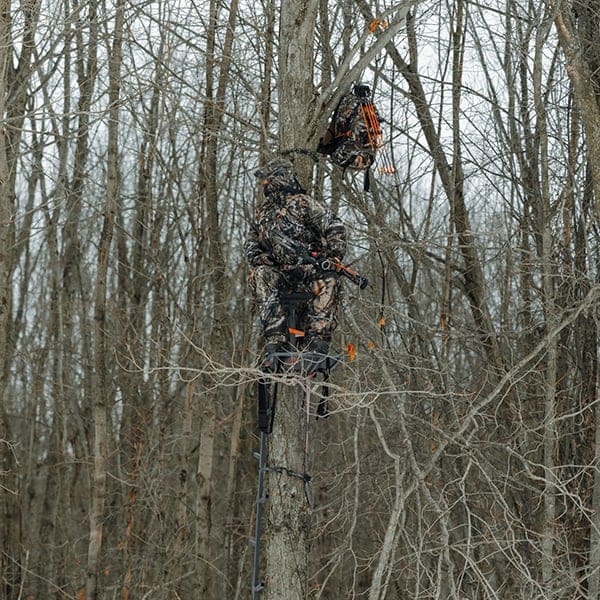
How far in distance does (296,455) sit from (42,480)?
15.4 m

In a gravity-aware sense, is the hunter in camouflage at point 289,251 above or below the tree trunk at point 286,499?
above

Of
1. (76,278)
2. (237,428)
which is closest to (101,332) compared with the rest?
(237,428)

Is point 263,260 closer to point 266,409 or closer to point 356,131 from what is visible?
point 266,409

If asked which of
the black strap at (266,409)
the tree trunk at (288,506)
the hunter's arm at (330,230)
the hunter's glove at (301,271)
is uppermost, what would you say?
the hunter's arm at (330,230)

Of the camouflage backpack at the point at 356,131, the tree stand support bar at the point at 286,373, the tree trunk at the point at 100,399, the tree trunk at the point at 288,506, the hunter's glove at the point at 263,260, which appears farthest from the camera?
the tree trunk at the point at 100,399

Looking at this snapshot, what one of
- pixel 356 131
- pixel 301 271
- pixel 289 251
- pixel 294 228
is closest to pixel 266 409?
pixel 301 271

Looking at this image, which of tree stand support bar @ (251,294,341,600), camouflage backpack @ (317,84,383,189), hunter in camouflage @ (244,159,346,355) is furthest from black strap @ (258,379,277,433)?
camouflage backpack @ (317,84,383,189)

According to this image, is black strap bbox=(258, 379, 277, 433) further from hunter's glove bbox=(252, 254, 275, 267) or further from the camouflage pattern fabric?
hunter's glove bbox=(252, 254, 275, 267)

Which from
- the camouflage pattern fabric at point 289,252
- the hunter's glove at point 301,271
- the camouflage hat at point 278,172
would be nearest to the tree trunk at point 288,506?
the camouflage hat at point 278,172

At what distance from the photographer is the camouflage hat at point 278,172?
6.55 metres

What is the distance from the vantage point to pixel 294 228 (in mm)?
6453

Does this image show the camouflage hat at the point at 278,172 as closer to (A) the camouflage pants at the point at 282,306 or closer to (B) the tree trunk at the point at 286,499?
(A) the camouflage pants at the point at 282,306

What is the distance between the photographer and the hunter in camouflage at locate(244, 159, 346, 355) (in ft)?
21.0

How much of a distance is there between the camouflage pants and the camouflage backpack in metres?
1.05
